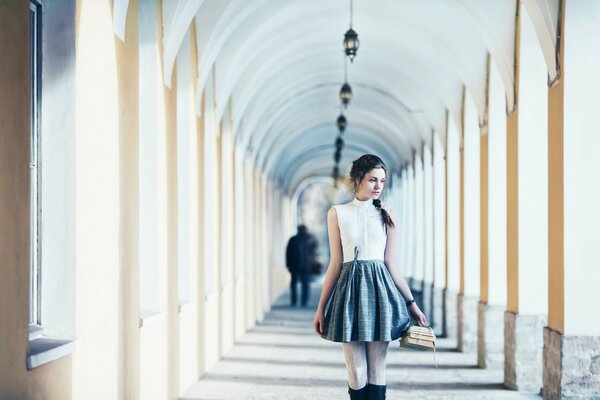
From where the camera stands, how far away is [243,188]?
17109mm

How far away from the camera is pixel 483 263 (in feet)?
39.6

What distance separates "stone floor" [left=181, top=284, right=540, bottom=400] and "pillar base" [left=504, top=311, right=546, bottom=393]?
198 millimetres

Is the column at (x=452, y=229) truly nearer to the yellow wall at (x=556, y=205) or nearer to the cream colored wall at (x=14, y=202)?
the yellow wall at (x=556, y=205)

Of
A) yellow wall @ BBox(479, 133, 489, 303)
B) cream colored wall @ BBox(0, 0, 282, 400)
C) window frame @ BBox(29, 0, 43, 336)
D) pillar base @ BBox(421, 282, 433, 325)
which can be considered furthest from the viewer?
pillar base @ BBox(421, 282, 433, 325)

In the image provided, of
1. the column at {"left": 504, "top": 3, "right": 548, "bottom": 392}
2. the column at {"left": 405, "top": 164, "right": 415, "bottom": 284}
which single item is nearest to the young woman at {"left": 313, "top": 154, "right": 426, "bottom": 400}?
the column at {"left": 504, "top": 3, "right": 548, "bottom": 392}

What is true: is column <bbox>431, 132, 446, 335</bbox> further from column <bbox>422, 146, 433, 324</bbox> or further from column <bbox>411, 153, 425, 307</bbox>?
column <bbox>411, 153, 425, 307</bbox>

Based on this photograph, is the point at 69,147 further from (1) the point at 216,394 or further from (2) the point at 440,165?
(2) the point at 440,165

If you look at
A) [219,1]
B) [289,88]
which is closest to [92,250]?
[219,1]

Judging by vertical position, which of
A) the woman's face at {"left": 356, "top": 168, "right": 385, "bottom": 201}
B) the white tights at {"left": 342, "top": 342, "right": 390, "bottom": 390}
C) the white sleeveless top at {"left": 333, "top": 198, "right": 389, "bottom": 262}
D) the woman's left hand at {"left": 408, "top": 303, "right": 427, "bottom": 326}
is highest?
the woman's face at {"left": 356, "top": 168, "right": 385, "bottom": 201}

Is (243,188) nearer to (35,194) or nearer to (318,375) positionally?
(318,375)

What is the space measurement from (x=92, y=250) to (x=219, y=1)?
5242 millimetres

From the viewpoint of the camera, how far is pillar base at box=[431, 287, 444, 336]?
17.0 metres

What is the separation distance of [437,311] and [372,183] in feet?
41.3

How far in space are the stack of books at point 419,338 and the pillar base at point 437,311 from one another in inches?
446
